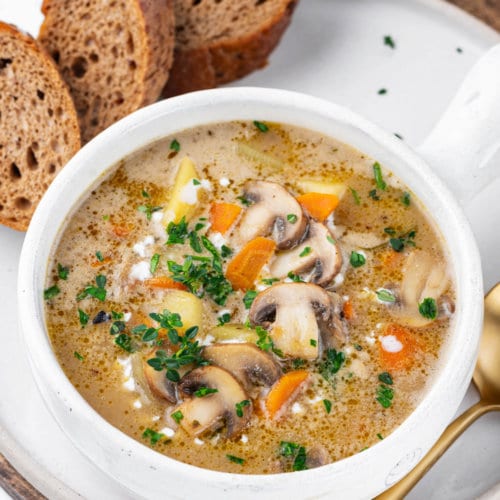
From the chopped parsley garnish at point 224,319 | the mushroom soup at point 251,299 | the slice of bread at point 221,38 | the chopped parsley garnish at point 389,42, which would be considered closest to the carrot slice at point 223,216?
the mushroom soup at point 251,299

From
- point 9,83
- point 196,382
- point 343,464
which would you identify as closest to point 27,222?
point 9,83

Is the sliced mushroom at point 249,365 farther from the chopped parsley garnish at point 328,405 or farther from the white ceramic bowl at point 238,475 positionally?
the white ceramic bowl at point 238,475

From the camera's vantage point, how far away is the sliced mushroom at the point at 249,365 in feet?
7.57

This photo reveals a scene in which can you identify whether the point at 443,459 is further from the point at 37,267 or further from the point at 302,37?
the point at 302,37

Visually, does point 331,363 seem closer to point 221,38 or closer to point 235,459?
point 235,459

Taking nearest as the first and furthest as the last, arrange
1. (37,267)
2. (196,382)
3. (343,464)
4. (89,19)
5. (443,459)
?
(343,464)
(196,382)
(37,267)
(443,459)
(89,19)

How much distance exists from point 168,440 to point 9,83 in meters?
1.52

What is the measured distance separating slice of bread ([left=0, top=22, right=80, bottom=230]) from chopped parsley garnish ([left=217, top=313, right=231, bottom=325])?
96cm

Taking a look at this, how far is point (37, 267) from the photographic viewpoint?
8.02 ft

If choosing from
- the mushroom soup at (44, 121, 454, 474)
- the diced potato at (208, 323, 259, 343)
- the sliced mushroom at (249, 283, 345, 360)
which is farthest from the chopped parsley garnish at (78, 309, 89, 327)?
the sliced mushroom at (249, 283, 345, 360)

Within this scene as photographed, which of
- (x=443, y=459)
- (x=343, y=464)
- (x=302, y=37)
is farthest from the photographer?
(x=302, y=37)

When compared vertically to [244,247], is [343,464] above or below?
below

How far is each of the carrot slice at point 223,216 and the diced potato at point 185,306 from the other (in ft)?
0.82

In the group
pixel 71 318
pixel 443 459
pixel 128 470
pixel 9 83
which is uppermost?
pixel 9 83
